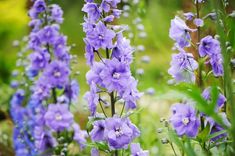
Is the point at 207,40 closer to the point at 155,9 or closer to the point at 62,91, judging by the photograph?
the point at 62,91

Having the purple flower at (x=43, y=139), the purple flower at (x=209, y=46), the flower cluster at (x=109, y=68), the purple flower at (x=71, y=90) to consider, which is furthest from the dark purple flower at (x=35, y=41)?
the purple flower at (x=209, y=46)

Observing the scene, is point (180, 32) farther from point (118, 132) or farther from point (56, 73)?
point (56, 73)

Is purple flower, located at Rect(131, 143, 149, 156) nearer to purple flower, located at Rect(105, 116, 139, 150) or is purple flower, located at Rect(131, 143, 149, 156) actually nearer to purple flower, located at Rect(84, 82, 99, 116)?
purple flower, located at Rect(105, 116, 139, 150)

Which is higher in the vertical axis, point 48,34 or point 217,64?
point 48,34

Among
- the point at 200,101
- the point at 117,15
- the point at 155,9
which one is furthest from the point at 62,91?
the point at 155,9

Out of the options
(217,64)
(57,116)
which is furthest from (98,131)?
(57,116)

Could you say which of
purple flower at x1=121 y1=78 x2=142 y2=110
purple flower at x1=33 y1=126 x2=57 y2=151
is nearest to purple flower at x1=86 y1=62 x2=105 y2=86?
purple flower at x1=121 y1=78 x2=142 y2=110
